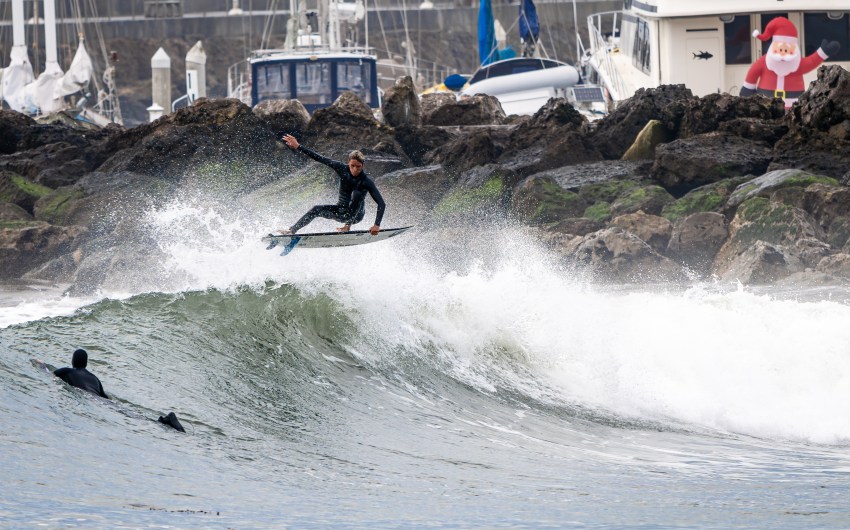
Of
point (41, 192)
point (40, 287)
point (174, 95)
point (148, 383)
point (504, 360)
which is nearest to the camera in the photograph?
point (148, 383)

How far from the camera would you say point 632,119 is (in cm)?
2700

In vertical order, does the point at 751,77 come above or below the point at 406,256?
above

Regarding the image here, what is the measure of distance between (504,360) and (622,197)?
921 centimetres

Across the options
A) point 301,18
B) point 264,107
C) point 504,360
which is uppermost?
point 301,18

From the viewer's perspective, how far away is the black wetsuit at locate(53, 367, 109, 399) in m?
10.5

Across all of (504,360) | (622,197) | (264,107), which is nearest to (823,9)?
(622,197)

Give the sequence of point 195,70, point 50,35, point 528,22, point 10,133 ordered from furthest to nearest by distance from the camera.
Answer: point 195,70
point 528,22
point 50,35
point 10,133

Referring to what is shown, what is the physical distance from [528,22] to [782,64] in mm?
15489

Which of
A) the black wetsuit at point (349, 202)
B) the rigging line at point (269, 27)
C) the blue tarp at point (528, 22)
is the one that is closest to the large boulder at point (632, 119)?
the black wetsuit at point (349, 202)

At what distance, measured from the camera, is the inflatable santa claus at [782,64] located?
2920 cm

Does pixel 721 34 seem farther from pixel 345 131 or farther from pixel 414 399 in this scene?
pixel 414 399

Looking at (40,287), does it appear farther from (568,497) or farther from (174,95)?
(174,95)

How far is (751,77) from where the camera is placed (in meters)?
29.8

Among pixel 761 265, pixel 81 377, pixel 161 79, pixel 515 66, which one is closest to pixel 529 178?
pixel 761 265
